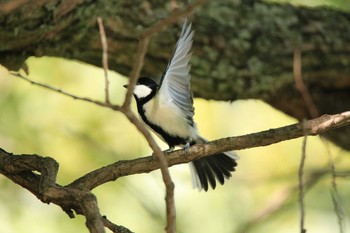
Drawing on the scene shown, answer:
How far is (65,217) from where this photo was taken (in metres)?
4.58

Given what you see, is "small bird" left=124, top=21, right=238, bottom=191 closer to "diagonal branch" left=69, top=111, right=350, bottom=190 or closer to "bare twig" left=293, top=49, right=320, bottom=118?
"bare twig" left=293, top=49, right=320, bottom=118

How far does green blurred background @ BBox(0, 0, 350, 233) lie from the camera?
178 inches

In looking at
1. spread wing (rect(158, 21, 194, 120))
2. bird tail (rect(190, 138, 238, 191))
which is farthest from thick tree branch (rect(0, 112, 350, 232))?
bird tail (rect(190, 138, 238, 191))

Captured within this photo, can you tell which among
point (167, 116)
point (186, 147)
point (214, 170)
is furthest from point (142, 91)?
point (214, 170)

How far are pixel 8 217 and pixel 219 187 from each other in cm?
119

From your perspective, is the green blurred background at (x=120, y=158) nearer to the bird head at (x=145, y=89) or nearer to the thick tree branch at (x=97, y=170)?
the bird head at (x=145, y=89)

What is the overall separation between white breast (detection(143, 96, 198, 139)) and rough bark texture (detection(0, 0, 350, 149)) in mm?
266

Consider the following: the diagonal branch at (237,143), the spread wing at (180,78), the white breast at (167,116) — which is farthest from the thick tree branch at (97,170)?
the white breast at (167,116)

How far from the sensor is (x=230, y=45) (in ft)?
12.0

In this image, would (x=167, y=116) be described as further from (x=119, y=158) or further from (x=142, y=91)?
(x=119, y=158)

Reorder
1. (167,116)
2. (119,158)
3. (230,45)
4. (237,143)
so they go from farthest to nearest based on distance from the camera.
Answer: (119,158) < (230,45) < (167,116) < (237,143)

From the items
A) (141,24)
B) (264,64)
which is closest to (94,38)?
(141,24)

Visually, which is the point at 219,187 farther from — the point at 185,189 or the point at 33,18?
the point at 33,18

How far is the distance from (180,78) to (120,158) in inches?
55.9
